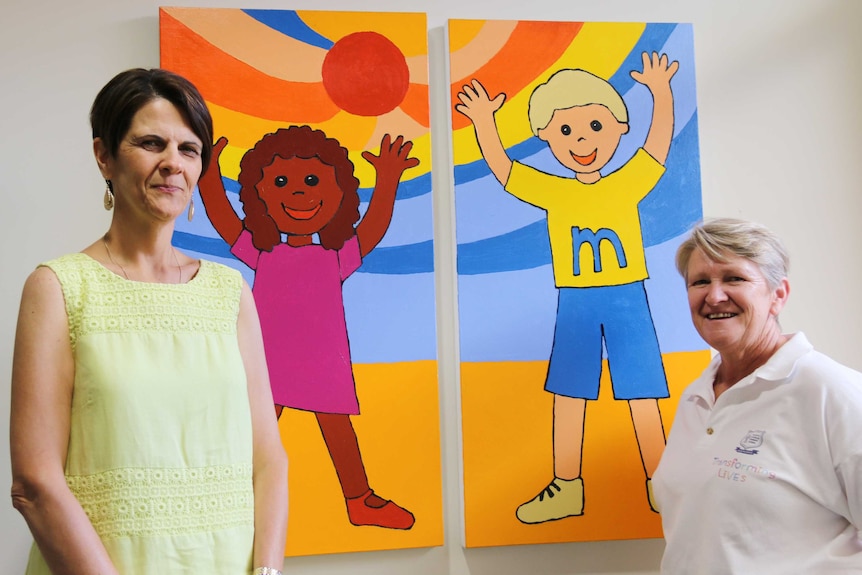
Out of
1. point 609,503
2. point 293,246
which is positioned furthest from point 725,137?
point 293,246

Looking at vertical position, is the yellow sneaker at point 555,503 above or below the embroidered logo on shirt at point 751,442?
below

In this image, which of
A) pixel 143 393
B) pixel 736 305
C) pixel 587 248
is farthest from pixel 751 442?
pixel 143 393

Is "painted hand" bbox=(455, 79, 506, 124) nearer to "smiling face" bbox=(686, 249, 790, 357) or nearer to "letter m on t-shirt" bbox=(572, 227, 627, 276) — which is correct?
"letter m on t-shirt" bbox=(572, 227, 627, 276)

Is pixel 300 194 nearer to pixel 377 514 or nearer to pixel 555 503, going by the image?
pixel 377 514

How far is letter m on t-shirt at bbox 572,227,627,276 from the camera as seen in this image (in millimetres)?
1927

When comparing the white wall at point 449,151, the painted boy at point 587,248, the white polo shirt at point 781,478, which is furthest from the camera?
the painted boy at point 587,248

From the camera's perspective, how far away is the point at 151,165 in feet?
3.83

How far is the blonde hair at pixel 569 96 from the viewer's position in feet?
6.37

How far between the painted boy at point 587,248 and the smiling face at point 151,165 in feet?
2.83

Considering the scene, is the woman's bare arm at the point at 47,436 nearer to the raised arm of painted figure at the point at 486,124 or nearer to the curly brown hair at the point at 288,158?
the curly brown hair at the point at 288,158

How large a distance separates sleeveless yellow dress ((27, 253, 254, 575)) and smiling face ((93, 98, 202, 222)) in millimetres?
108

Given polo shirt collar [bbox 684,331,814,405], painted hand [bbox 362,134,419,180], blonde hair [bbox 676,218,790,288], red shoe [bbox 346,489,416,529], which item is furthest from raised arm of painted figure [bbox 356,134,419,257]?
polo shirt collar [bbox 684,331,814,405]

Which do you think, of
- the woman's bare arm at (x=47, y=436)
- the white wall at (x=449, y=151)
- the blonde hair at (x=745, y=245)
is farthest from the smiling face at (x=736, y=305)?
the woman's bare arm at (x=47, y=436)

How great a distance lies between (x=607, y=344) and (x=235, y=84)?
1.05 metres
